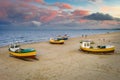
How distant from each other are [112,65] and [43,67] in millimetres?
9570

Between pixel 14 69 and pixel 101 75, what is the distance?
1129 centimetres

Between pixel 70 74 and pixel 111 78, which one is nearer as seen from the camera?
pixel 111 78

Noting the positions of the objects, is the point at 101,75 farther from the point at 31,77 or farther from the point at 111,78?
the point at 31,77

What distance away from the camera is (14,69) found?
70.0ft

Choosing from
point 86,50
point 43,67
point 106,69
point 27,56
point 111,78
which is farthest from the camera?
point 86,50

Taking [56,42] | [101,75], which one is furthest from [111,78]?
[56,42]

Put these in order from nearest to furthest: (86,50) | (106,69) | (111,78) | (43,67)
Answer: (111,78) → (106,69) → (43,67) → (86,50)

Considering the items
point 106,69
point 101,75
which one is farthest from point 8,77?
point 106,69

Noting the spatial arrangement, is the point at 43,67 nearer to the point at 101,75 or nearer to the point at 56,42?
the point at 101,75

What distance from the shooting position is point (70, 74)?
18.6m

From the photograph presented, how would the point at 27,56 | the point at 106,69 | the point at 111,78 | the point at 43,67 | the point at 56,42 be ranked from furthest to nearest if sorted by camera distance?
the point at 56,42
the point at 27,56
the point at 43,67
the point at 106,69
the point at 111,78

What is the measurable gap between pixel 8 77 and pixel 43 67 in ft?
17.1

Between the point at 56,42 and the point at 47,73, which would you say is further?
the point at 56,42

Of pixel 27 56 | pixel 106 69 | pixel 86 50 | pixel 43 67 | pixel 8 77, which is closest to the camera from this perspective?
pixel 8 77
